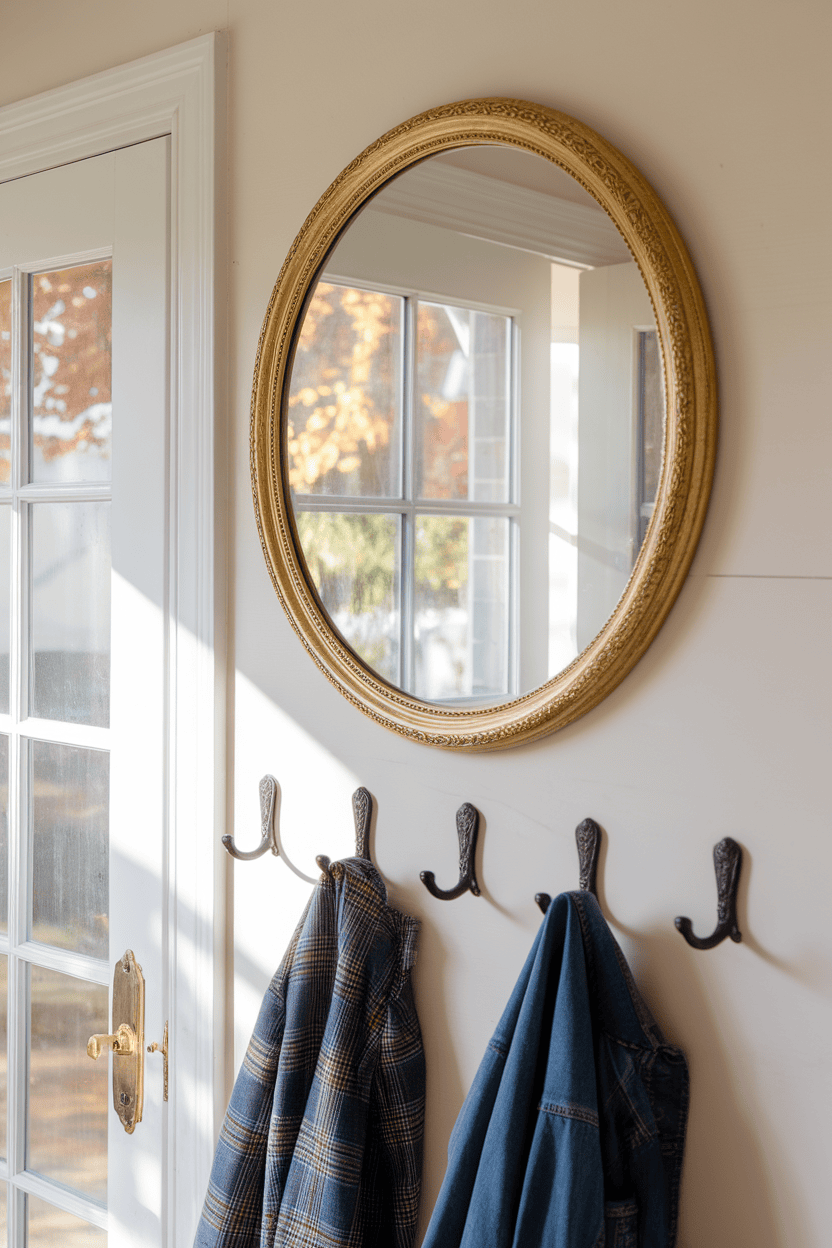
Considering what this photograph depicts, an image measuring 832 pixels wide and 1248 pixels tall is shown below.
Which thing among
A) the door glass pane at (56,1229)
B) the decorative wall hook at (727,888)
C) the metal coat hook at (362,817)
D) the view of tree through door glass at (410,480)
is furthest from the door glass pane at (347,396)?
the door glass pane at (56,1229)

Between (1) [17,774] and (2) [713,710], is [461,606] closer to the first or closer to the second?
(2) [713,710]

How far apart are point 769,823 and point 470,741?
0.30 meters

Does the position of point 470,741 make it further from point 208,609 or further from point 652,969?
point 208,609

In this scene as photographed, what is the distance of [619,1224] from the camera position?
0.89 meters

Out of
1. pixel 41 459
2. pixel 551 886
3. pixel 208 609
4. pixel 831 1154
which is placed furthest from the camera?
pixel 41 459

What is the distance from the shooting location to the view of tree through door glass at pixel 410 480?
107 centimetres

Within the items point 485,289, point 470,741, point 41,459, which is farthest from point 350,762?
point 41,459

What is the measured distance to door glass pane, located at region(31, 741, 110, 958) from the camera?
1.50 m

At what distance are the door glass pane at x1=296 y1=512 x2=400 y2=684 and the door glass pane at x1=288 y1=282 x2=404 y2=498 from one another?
0.04m

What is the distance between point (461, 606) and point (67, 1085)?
974mm

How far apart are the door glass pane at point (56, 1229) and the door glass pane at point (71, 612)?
0.71 m

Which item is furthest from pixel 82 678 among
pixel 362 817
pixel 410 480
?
pixel 410 480

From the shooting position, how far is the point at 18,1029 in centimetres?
159

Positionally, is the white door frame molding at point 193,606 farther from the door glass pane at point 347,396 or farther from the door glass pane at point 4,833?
the door glass pane at point 4,833
